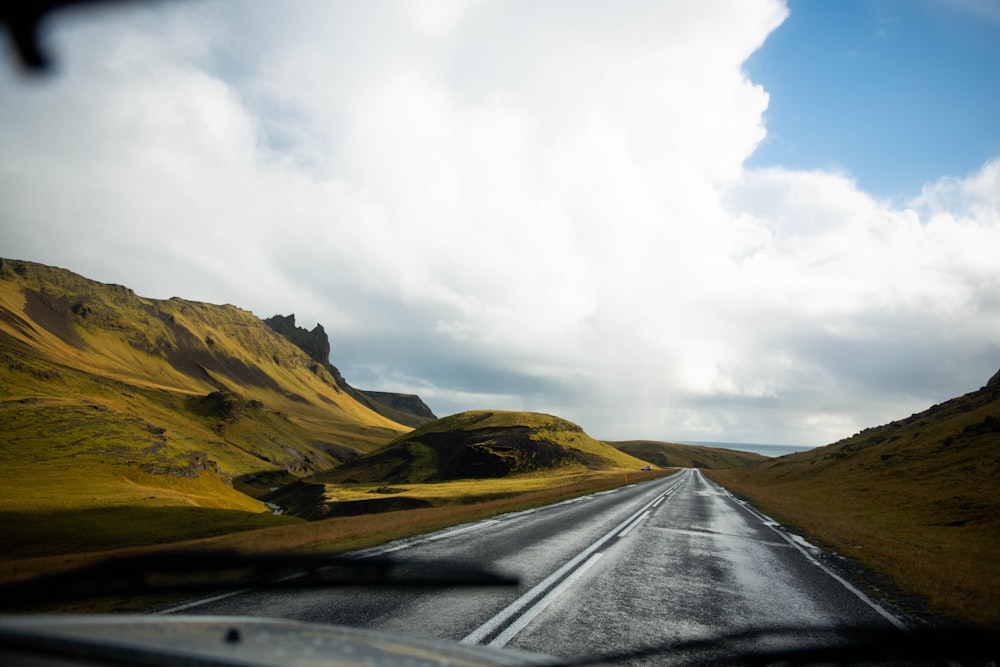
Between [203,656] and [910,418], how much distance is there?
363ft

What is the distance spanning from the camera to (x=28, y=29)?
3760mm

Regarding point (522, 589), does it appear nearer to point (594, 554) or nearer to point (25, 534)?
point (594, 554)

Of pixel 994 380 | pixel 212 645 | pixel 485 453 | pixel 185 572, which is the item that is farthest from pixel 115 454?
pixel 994 380

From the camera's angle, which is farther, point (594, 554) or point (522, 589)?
point (594, 554)

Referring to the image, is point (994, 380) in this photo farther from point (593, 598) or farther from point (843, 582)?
point (593, 598)

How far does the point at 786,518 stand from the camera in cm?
2538

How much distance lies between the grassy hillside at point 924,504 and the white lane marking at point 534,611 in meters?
6.19

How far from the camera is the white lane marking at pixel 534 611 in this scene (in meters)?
6.22

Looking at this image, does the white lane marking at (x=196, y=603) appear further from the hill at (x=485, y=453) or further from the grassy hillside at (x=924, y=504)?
the hill at (x=485, y=453)

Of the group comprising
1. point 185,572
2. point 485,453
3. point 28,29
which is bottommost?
point 485,453

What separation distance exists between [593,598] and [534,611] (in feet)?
4.92

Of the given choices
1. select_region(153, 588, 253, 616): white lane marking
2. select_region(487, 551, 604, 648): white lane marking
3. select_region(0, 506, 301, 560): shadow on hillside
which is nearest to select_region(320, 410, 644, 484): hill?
select_region(0, 506, 301, 560): shadow on hillside

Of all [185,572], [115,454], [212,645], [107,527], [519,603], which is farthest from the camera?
[115,454]

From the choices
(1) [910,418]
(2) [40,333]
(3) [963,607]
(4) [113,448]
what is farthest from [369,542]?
(2) [40,333]
